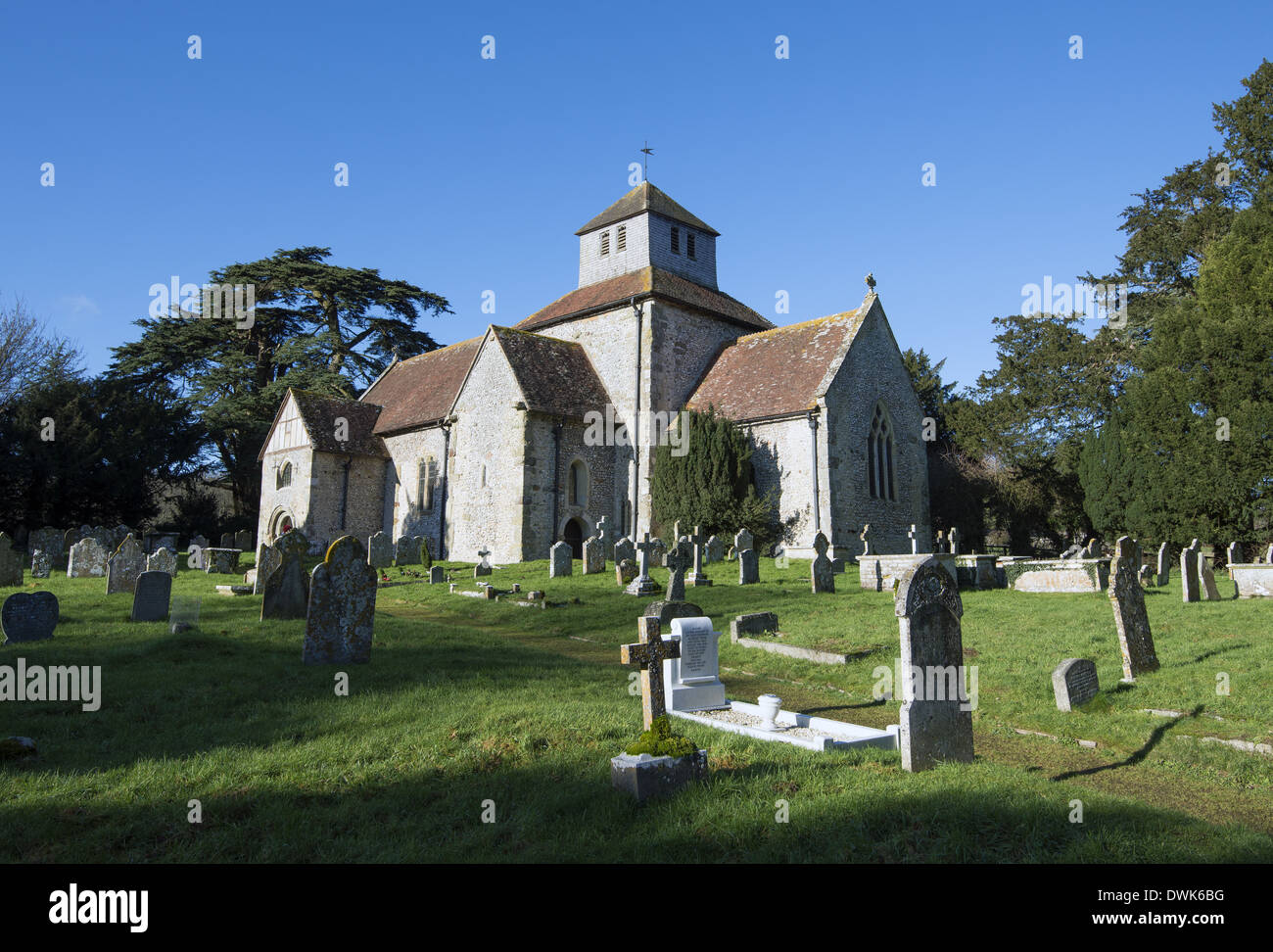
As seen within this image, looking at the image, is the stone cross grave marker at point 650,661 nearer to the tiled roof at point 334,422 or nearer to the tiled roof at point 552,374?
the tiled roof at point 552,374

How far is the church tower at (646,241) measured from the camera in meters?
31.2

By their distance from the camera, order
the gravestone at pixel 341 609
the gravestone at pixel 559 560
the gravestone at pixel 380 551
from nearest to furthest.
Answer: the gravestone at pixel 341 609, the gravestone at pixel 559 560, the gravestone at pixel 380 551

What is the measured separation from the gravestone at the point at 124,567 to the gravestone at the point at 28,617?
563 centimetres

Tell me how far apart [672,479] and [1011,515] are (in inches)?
625

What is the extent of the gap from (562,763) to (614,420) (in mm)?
22243

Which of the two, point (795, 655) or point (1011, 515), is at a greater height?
point (1011, 515)

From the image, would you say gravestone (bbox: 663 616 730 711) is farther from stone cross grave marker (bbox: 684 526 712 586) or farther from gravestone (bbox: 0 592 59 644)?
stone cross grave marker (bbox: 684 526 712 586)

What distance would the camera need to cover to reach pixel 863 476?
80.1 ft

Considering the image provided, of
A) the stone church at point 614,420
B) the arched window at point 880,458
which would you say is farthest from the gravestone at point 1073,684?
the arched window at point 880,458

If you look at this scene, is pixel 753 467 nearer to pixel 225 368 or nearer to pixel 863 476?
pixel 863 476

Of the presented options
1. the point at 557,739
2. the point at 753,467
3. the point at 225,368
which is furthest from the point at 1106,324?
the point at 225,368

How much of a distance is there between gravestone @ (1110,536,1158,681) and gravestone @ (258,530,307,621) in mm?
11055

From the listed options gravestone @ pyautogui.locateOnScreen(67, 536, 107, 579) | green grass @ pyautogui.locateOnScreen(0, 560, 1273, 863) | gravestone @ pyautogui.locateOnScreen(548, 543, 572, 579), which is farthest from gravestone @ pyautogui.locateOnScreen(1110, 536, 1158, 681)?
gravestone @ pyautogui.locateOnScreen(67, 536, 107, 579)

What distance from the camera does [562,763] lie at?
18.4ft
